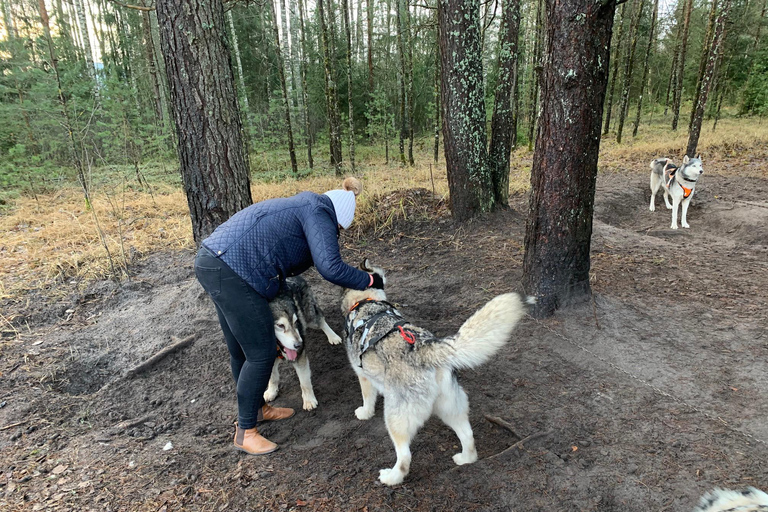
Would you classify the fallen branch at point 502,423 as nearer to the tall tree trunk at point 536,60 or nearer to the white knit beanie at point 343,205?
the white knit beanie at point 343,205

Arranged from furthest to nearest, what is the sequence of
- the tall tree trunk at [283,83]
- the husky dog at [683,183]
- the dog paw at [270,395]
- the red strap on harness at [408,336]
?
1. the tall tree trunk at [283,83]
2. the husky dog at [683,183]
3. the dog paw at [270,395]
4. the red strap on harness at [408,336]

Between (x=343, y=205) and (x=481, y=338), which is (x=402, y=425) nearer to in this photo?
(x=481, y=338)

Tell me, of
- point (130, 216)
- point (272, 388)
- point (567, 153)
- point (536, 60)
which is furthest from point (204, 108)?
point (536, 60)

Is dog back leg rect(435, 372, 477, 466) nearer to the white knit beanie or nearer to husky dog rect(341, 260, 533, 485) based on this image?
husky dog rect(341, 260, 533, 485)

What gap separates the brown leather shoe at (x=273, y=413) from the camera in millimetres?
3397

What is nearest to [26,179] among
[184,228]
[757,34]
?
[184,228]

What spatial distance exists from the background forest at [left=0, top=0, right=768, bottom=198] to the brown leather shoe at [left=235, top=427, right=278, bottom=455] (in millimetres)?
10655

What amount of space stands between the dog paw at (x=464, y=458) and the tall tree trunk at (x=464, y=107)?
15.1 feet

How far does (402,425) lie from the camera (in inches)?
98.4

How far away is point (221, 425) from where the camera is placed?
133 inches

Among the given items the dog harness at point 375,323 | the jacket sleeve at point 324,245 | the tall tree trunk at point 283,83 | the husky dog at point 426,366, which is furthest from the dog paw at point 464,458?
the tall tree trunk at point 283,83

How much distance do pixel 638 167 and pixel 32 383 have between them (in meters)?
15.2

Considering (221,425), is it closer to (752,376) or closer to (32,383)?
(32,383)

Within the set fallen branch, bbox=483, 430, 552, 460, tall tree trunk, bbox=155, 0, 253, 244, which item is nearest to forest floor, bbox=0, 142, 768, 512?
fallen branch, bbox=483, 430, 552, 460
